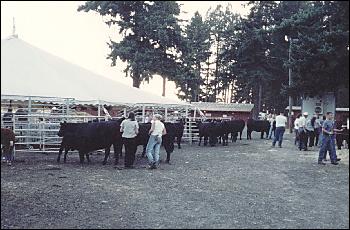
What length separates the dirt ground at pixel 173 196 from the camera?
16.6ft

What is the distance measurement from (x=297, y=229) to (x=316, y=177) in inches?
219

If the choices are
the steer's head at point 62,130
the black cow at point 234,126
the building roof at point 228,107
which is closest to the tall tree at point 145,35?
the building roof at point 228,107

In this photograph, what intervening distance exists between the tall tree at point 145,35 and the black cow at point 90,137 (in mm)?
19527

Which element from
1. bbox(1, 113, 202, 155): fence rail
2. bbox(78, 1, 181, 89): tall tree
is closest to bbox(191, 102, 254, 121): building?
bbox(78, 1, 181, 89): tall tree

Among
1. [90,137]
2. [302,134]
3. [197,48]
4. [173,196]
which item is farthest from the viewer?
[197,48]

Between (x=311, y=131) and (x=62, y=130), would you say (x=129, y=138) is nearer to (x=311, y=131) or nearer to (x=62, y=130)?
(x=62, y=130)

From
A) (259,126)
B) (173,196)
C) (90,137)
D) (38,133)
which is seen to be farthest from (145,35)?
(173,196)

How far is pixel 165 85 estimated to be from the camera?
42219 mm

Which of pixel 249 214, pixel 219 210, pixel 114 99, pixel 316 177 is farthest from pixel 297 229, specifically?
pixel 114 99

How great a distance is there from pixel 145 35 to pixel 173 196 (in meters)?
26.0

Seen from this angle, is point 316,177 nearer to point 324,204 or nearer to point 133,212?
point 324,204

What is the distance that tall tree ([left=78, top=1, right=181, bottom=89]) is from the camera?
102 ft

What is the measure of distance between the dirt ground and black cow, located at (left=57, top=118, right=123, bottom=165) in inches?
16.4

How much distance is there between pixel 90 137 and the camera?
1155cm
